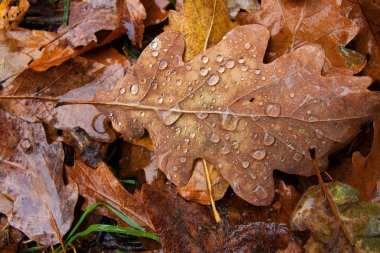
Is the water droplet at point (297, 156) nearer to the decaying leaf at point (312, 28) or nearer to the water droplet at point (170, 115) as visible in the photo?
the decaying leaf at point (312, 28)

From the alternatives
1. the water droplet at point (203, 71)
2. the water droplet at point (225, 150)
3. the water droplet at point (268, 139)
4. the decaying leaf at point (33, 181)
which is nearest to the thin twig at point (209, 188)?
the water droplet at point (225, 150)

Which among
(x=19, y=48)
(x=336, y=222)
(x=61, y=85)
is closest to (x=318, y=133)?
(x=336, y=222)

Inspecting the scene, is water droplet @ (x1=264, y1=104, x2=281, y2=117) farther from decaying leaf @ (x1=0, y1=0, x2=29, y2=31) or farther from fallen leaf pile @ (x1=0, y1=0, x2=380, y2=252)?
decaying leaf @ (x1=0, y1=0, x2=29, y2=31)

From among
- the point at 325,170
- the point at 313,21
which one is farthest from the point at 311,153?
the point at 313,21

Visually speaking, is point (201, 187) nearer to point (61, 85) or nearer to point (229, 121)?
point (229, 121)

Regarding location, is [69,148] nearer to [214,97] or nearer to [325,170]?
[214,97]

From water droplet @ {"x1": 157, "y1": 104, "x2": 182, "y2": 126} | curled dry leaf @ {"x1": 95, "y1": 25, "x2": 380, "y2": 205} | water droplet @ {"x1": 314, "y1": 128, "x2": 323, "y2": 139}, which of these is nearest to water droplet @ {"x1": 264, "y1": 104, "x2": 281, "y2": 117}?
curled dry leaf @ {"x1": 95, "y1": 25, "x2": 380, "y2": 205}
